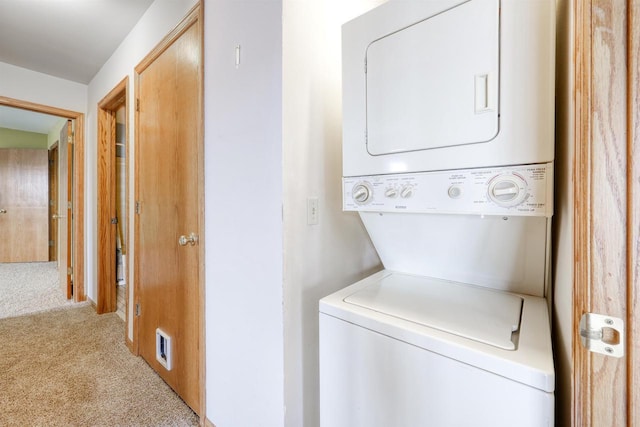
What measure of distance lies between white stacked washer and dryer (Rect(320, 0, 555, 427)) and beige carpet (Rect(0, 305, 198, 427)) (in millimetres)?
1279

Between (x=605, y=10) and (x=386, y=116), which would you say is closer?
(x=605, y=10)

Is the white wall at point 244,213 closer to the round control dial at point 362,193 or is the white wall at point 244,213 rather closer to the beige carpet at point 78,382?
the round control dial at point 362,193

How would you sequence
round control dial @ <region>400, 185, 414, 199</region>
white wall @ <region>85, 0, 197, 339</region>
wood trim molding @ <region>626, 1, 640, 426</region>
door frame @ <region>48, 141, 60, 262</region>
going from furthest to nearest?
1. door frame @ <region>48, 141, 60, 262</region>
2. white wall @ <region>85, 0, 197, 339</region>
3. round control dial @ <region>400, 185, 414, 199</region>
4. wood trim molding @ <region>626, 1, 640, 426</region>

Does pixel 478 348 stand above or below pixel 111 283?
above

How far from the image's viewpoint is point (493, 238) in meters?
0.94

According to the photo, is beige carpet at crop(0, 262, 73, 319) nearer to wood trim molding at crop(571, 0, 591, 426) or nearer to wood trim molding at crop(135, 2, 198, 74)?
wood trim molding at crop(135, 2, 198, 74)

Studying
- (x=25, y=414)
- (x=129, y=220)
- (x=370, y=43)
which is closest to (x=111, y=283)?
(x=129, y=220)

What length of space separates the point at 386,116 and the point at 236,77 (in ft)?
2.29

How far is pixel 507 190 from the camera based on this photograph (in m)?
0.74

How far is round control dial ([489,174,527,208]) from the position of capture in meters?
0.72

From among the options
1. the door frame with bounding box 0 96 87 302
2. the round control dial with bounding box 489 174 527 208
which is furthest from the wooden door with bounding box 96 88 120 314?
the round control dial with bounding box 489 174 527 208

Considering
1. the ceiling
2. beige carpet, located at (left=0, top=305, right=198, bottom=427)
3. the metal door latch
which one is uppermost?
the ceiling

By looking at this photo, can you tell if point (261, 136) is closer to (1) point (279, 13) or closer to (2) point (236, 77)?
(2) point (236, 77)

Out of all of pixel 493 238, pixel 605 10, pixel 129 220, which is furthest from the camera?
pixel 129 220
